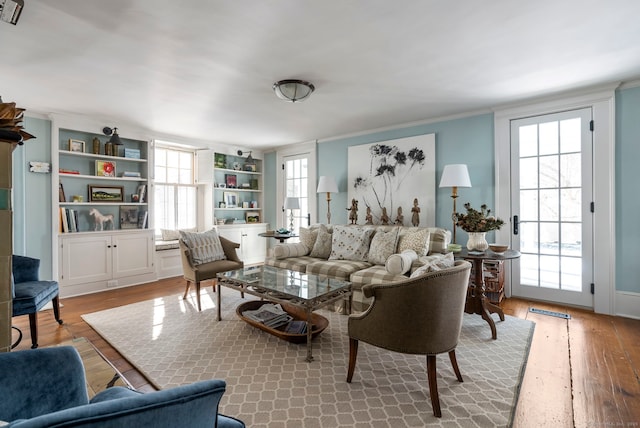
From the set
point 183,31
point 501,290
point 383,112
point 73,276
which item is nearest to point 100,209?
point 73,276

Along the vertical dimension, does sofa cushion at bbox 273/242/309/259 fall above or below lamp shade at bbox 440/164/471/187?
below

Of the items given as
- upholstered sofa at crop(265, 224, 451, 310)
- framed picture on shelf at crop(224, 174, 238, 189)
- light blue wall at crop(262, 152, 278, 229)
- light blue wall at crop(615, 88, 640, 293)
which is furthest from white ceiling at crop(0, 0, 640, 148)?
light blue wall at crop(262, 152, 278, 229)

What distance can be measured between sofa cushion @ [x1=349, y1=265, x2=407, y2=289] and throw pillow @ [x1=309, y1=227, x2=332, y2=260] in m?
0.89

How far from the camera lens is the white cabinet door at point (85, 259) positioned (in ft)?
13.2

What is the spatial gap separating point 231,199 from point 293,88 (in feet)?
11.9

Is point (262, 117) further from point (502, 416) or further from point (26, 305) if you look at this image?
point (502, 416)

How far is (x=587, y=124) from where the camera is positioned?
332 centimetres

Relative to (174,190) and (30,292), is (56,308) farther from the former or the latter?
(174,190)

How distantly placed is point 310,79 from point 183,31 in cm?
117

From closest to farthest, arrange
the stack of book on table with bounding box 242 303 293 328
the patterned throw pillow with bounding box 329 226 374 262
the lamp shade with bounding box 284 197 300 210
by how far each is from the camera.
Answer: the stack of book on table with bounding box 242 303 293 328
the patterned throw pillow with bounding box 329 226 374 262
the lamp shade with bounding box 284 197 300 210

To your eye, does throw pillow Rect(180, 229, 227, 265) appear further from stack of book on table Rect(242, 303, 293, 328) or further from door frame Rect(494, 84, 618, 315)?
door frame Rect(494, 84, 618, 315)

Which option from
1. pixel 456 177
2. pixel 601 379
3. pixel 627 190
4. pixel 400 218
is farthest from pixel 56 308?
pixel 627 190

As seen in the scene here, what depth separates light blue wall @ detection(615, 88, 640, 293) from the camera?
3104 mm

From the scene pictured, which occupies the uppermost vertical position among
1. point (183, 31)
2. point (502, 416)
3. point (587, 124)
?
point (183, 31)
